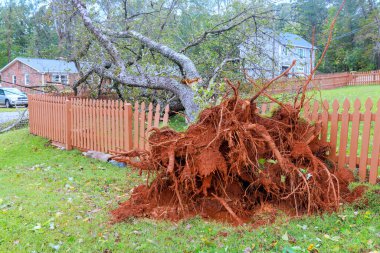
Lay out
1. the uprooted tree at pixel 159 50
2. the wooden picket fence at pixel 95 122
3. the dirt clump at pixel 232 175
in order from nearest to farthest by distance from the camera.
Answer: the dirt clump at pixel 232 175 < the wooden picket fence at pixel 95 122 < the uprooted tree at pixel 159 50

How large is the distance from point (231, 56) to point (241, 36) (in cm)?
79

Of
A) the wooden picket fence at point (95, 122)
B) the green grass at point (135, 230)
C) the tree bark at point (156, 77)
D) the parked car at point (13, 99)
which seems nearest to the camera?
the green grass at point (135, 230)

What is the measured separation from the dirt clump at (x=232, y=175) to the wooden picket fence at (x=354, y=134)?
682mm

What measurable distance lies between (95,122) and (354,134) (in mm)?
5593

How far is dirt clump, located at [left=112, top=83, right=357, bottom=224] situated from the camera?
4.11 m

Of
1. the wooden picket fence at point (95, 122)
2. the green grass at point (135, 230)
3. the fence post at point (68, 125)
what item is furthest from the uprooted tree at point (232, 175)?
the fence post at point (68, 125)

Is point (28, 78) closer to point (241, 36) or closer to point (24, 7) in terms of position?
point (24, 7)

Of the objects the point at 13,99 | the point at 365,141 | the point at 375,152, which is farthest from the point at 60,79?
the point at 375,152

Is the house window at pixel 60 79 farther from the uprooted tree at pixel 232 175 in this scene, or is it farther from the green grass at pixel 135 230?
the uprooted tree at pixel 232 175

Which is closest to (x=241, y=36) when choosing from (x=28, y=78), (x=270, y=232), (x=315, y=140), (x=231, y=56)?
(x=231, y=56)

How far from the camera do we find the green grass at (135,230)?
342cm

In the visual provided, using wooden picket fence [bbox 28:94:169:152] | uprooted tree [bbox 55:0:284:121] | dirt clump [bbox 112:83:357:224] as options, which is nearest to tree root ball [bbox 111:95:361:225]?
dirt clump [bbox 112:83:357:224]

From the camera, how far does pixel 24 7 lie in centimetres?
4503

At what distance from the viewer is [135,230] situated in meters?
3.88
